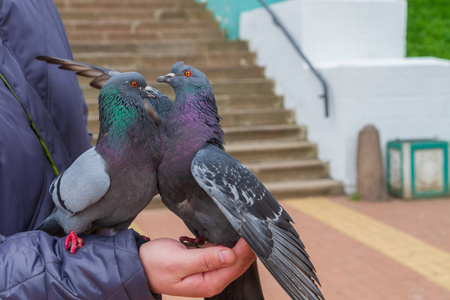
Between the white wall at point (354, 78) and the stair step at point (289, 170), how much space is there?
193mm

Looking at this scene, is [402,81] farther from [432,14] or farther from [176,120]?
[176,120]

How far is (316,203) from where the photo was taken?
22.5 feet

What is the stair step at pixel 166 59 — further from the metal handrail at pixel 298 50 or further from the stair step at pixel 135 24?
the stair step at pixel 135 24

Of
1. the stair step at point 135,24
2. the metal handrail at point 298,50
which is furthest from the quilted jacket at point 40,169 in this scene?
the stair step at point 135,24

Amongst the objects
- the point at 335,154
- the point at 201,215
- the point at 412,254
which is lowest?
the point at 412,254

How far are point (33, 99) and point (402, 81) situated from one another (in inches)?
258

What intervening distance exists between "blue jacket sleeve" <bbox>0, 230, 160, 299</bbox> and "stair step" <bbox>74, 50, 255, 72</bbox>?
7500 millimetres

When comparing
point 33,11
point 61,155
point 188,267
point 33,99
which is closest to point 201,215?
point 188,267

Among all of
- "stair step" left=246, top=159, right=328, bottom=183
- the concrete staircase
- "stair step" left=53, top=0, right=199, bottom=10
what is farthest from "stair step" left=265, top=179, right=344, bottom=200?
"stair step" left=53, top=0, right=199, bottom=10

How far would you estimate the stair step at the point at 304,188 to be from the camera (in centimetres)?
705

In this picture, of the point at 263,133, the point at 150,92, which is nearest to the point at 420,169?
the point at 263,133

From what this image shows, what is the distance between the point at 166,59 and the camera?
30.5 feet

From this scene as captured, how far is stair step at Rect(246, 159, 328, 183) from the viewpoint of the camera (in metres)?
7.36

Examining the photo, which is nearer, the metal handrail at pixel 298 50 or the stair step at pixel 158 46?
the metal handrail at pixel 298 50
